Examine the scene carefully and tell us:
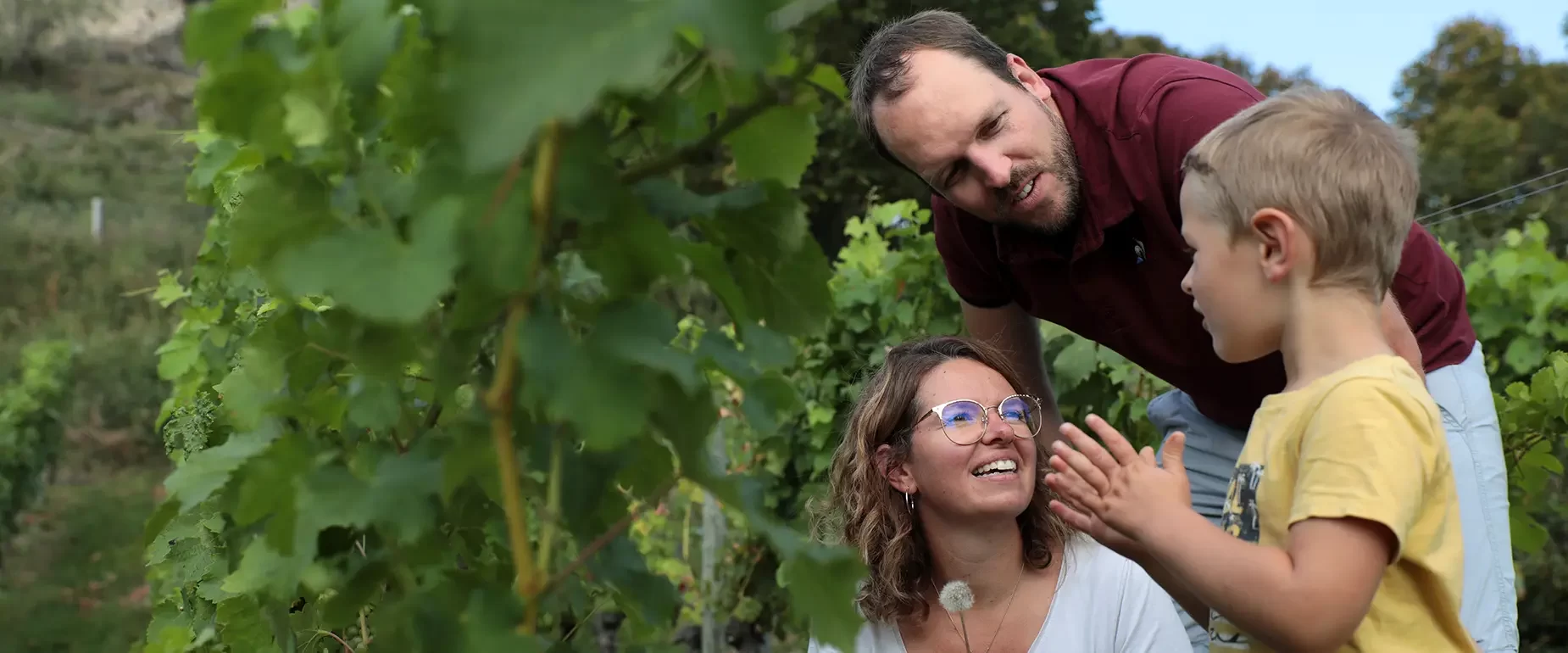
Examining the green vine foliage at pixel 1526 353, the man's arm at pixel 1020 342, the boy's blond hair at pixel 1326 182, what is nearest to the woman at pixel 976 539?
the man's arm at pixel 1020 342

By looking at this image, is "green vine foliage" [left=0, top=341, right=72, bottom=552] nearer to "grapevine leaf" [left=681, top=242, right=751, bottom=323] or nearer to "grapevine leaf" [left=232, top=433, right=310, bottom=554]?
"grapevine leaf" [left=232, top=433, right=310, bottom=554]

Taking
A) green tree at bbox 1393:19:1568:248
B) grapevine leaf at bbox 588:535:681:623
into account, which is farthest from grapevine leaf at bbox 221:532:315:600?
green tree at bbox 1393:19:1568:248

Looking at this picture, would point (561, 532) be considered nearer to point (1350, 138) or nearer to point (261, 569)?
point (261, 569)

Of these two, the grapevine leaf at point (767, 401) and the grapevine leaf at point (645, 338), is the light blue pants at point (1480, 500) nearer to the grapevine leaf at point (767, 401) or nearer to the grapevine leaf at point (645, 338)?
the grapevine leaf at point (767, 401)

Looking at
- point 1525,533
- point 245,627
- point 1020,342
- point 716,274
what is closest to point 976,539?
point 1020,342

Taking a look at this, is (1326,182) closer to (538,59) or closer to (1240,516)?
(1240,516)

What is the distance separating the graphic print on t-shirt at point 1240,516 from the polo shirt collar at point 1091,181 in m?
0.79

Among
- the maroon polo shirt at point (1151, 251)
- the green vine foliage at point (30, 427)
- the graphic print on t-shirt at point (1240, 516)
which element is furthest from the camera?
the green vine foliage at point (30, 427)

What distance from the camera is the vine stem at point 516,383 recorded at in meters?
0.86

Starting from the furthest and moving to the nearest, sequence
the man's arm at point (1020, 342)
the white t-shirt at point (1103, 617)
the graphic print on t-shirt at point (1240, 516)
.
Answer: the man's arm at point (1020, 342)
the white t-shirt at point (1103, 617)
the graphic print on t-shirt at point (1240, 516)

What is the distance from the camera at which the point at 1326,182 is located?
1.47 meters

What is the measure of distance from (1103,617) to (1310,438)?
1176mm

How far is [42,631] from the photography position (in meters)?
8.52

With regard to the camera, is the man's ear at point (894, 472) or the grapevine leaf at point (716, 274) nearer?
the grapevine leaf at point (716, 274)
